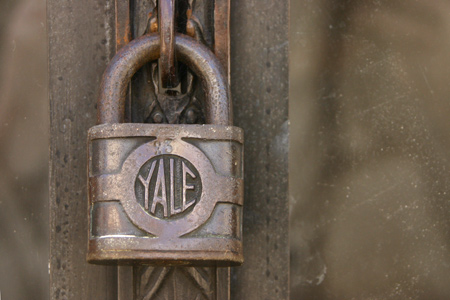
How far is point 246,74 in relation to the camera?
0.90 m

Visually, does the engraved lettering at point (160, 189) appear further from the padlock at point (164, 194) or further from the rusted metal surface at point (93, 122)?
the rusted metal surface at point (93, 122)

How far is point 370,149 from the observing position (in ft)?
3.26

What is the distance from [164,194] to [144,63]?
0.17 meters

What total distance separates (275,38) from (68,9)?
305 mm

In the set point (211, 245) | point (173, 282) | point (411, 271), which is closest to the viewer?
point (211, 245)

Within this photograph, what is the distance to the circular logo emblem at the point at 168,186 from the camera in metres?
0.76

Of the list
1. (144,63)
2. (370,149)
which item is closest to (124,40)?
(144,63)

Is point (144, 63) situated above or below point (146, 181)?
above

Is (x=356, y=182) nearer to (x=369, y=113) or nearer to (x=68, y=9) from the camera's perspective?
(x=369, y=113)

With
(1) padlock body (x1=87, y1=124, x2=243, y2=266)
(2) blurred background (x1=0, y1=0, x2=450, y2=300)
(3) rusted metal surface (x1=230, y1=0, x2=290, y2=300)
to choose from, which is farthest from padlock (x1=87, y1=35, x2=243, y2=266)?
(2) blurred background (x1=0, y1=0, x2=450, y2=300)

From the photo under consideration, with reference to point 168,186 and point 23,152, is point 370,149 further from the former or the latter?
point 23,152

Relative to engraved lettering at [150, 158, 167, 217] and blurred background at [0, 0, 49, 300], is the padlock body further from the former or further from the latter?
blurred background at [0, 0, 49, 300]

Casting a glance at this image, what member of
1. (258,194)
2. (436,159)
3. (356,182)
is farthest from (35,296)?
(436,159)

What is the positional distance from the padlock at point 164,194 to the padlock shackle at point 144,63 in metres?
0.02
